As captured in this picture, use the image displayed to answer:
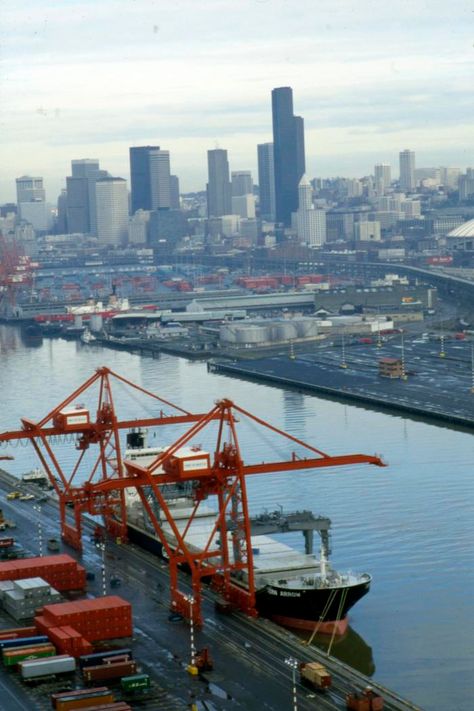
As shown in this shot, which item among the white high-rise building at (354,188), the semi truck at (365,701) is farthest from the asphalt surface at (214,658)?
the white high-rise building at (354,188)

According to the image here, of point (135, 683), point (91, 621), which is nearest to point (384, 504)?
point (91, 621)

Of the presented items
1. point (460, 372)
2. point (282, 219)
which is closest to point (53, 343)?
point (460, 372)

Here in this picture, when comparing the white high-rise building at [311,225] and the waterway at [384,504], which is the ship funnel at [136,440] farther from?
the white high-rise building at [311,225]

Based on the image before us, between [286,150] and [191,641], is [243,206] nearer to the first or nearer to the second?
[286,150]

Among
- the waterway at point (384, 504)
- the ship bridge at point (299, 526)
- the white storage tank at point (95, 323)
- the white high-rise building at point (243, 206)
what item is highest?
the white high-rise building at point (243, 206)

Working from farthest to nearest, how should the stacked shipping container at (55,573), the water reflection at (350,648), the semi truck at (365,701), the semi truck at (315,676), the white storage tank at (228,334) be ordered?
1. the white storage tank at (228,334)
2. the stacked shipping container at (55,573)
3. the water reflection at (350,648)
4. the semi truck at (315,676)
5. the semi truck at (365,701)

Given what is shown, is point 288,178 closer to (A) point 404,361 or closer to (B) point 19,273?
(B) point 19,273
